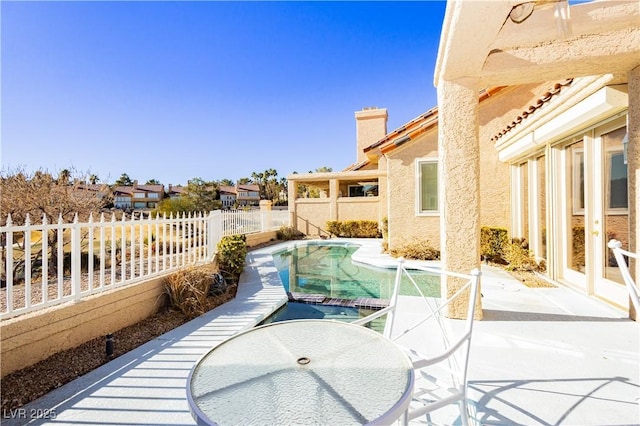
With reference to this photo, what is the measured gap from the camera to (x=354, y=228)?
17.7 meters

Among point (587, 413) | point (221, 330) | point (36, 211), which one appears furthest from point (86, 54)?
point (587, 413)

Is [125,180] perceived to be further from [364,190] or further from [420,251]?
[420,251]

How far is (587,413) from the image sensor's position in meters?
2.49

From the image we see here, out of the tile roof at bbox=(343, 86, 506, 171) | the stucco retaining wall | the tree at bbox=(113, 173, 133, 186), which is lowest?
the stucco retaining wall

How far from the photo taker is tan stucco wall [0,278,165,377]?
3359mm

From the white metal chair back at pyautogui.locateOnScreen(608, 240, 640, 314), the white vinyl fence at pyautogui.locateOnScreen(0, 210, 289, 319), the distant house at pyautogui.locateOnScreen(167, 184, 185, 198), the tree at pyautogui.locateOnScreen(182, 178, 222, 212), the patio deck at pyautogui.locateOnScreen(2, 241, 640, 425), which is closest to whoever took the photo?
the white metal chair back at pyautogui.locateOnScreen(608, 240, 640, 314)

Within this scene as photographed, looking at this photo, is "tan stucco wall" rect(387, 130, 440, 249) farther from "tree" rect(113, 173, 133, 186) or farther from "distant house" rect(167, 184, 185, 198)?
"tree" rect(113, 173, 133, 186)

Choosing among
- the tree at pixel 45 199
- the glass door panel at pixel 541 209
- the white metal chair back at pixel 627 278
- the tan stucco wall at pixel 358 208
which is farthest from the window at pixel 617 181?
the tan stucco wall at pixel 358 208

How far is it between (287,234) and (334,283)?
33.1ft

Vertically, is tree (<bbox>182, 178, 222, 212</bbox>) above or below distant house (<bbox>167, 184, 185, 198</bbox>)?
below

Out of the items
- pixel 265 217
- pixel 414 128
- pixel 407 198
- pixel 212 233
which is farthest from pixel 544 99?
pixel 265 217

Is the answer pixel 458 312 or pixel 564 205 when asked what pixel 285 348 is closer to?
pixel 458 312

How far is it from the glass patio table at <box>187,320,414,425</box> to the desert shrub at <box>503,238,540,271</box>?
25.6 ft

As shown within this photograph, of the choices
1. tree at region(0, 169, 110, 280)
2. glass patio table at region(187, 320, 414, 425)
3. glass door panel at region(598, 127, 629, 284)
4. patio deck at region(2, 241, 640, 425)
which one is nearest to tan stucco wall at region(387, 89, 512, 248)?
glass door panel at region(598, 127, 629, 284)
